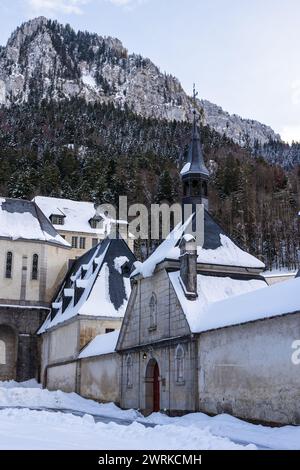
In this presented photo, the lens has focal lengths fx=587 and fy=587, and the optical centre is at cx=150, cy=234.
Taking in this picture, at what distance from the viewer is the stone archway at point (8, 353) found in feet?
168

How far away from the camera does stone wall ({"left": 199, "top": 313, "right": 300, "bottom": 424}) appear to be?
17.0 m

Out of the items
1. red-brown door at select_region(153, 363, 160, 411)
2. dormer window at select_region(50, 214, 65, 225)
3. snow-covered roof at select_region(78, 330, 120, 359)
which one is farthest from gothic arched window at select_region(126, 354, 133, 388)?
dormer window at select_region(50, 214, 65, 225)

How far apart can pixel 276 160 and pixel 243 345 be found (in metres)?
150

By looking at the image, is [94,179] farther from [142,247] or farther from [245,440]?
[245,440]

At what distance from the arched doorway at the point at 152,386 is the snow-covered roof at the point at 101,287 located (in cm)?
1166

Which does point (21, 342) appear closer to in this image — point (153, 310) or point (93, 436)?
point (153, 310)

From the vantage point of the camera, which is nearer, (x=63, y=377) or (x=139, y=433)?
(x=139, y=433)

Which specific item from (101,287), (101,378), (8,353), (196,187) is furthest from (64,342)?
(196,187)

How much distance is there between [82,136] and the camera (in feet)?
472

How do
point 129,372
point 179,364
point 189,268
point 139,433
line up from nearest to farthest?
point 139,433 → point 179,364 → point 189,268 → point 129,372

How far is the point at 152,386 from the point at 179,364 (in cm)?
348

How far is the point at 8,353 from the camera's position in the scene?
171ft

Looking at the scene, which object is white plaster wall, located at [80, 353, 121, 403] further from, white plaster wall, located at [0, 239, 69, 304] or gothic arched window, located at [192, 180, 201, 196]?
white plaster wall, located at [0, 239, 69, 304]
